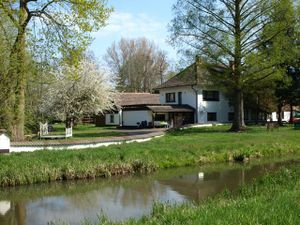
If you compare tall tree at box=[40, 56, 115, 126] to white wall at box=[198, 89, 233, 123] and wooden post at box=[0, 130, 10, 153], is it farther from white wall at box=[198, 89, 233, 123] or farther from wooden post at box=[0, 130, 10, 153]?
wooden post at box=[0, 130, 10, 153]

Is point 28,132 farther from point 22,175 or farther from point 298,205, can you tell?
point 298,205

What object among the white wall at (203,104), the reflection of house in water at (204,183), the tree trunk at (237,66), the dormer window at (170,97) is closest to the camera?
the reflection of house in water at (204,183)

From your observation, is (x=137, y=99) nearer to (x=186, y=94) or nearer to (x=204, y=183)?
(x=186, y=94)

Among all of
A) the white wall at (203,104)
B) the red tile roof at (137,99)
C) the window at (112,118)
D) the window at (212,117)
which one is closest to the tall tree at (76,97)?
the red tile roof at (137,99)

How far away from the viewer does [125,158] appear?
2033 centimetres

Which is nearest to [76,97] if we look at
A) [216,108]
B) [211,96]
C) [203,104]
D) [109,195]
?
[203,104]

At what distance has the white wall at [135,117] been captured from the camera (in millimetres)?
49500

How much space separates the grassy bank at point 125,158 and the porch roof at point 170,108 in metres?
18.3

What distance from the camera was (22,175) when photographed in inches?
679

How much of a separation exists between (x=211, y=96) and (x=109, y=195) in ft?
117

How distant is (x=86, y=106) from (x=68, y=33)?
2207 cm

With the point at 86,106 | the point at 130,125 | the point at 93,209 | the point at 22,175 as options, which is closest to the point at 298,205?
the point at 93,209

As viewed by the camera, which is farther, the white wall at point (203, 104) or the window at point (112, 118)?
the window at point (112, 118)

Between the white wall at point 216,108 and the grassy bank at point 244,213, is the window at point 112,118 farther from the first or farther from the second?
the grassy bank at point 244,213
